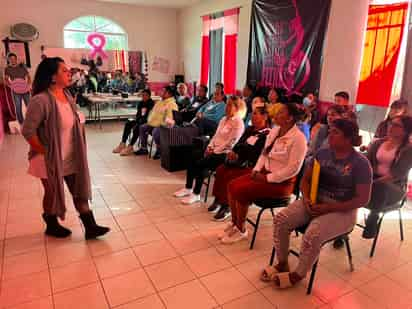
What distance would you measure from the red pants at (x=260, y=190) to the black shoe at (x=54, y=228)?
1.42 m

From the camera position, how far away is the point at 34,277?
2121 millimetres

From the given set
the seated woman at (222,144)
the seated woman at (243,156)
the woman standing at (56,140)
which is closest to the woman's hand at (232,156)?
the seated woman at (243,156)

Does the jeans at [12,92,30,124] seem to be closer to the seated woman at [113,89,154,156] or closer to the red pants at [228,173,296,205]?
the seated woman at [113,89,154,156]

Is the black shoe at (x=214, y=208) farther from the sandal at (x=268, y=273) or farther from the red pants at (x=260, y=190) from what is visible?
the sandal at (x=268, y=273)

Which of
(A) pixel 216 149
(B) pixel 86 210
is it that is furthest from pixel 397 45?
(B) pixel 86 210

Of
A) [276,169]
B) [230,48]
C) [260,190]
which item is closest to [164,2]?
[230,48]

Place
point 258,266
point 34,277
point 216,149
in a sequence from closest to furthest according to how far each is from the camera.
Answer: point 34,277 < point 258,266 < point 216,149

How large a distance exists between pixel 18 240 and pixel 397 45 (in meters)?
4.07

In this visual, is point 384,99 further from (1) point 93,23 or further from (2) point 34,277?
(1) point 93,23

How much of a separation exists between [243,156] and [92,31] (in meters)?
6.36

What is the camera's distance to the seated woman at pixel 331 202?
1899 mm

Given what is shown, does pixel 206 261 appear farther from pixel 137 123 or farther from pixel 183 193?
pixel 137 123

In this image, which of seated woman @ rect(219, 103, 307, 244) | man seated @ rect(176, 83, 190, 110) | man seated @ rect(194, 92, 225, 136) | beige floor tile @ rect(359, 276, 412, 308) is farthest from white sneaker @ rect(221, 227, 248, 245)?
man seated @ rect(176, 83, 190, 110)

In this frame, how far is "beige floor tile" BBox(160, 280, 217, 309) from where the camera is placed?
1.91m
